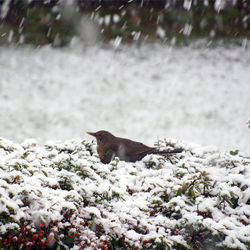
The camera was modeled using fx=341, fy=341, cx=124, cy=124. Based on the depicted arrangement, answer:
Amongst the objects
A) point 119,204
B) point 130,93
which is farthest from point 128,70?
point 119,204

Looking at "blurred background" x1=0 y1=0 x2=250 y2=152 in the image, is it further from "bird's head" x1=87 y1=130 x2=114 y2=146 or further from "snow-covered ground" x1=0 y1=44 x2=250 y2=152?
"bird's head" x1=87 y1=130 x2=114 y2=146

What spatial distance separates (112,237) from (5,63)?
5959mm

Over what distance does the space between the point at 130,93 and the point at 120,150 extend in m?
2.94

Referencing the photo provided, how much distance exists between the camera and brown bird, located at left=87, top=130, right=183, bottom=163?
3438mm

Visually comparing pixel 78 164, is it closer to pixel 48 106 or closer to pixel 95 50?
pixel 48 106

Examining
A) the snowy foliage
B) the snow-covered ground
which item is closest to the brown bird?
the snowy foliage

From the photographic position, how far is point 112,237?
6.60 ft

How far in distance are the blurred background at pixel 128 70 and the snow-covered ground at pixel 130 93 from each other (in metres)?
0.02

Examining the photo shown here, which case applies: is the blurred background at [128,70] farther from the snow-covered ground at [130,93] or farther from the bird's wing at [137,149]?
the bird's wing at [137,149]

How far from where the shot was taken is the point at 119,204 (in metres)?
2.33

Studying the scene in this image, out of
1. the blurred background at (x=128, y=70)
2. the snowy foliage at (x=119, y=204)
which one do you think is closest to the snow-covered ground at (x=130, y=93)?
the blurred background at (x=128, y=70)

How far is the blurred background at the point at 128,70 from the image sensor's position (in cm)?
547

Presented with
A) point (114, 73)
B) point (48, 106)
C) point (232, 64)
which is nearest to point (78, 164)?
point (48, 106)

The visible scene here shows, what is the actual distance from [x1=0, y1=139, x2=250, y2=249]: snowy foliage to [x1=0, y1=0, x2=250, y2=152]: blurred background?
239 centimetres
